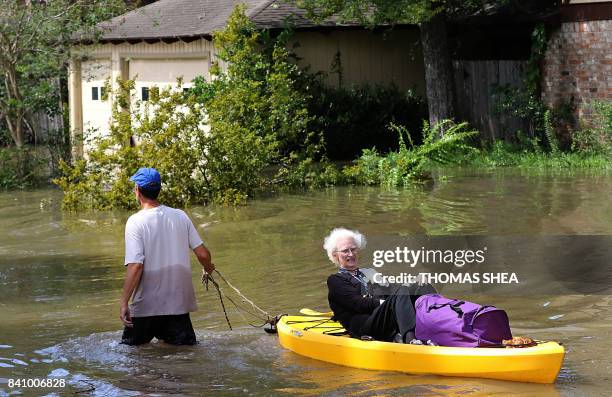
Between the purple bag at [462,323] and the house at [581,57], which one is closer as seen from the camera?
the purple bag at [462,323]

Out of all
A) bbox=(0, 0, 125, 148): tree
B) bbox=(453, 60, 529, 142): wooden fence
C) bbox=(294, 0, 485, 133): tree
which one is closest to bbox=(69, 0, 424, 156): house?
bbox=(294, 0, 485, 133): tree

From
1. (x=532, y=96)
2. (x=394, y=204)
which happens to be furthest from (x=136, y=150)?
(x=532, y=96)

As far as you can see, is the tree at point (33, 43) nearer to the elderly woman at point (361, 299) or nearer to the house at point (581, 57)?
the house at point (581, 57)

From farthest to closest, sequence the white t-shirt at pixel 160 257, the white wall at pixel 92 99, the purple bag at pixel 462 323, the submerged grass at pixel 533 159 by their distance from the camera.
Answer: the white wall at pixel 92 99 → the submerged grass at pixel 533 159 → the white t-shirt at pixel 160 257 → the purple bag at pixel 462 323

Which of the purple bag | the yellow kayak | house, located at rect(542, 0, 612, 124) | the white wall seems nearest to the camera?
the yellow kayak

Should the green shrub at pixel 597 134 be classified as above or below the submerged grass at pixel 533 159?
above

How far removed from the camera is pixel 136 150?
17.9 meters

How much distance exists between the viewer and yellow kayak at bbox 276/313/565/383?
805 cm

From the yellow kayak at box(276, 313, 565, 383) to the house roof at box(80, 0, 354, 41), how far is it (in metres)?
14.0

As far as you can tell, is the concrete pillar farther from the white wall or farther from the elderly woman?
the elderly woman

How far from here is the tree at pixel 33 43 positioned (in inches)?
871

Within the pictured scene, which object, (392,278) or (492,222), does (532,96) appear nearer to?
(492,222)

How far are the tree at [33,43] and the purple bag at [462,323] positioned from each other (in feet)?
50.6

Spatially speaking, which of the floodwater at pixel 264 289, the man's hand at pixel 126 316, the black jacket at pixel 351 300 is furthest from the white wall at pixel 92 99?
the black jacket at pixel 351 300
